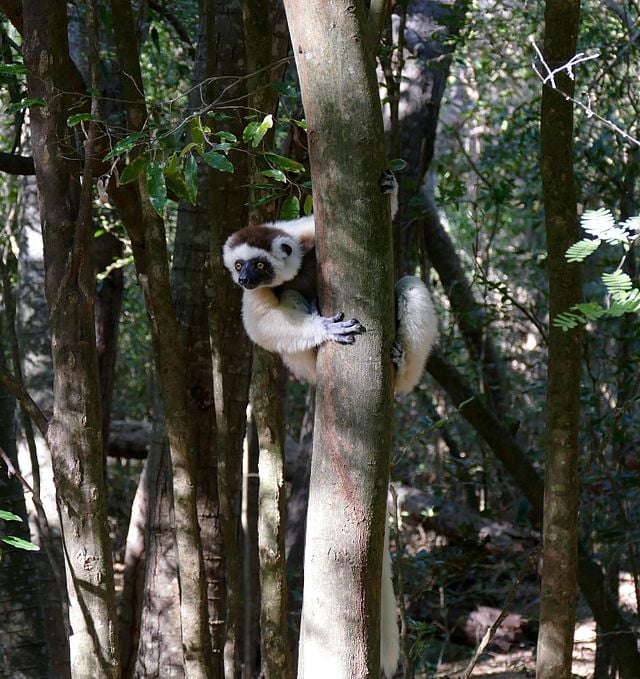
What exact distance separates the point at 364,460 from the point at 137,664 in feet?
8.81

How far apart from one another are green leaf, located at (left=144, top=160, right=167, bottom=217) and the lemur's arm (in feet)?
1.88

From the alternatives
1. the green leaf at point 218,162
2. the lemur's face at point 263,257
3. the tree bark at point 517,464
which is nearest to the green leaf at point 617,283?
the green leaf at point 218,162

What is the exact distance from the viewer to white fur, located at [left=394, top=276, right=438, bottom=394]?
316cm

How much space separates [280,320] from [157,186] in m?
0.88

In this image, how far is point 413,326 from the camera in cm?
315

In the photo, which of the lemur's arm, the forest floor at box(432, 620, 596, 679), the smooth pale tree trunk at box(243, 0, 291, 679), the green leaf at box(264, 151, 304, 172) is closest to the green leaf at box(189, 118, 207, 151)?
the green leaf at box(264, 151, 304, 172)

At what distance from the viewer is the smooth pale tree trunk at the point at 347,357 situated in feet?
5.91

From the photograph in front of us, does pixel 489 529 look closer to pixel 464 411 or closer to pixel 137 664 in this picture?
pixel 464 411

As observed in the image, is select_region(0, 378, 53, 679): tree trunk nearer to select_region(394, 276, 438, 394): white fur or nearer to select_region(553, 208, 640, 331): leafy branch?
select_region(394, 276, 438, 394): white fur

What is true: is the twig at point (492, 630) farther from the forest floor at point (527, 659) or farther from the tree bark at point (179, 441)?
the forest floor at point (527, 659)

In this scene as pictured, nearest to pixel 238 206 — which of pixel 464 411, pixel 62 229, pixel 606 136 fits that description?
pixel 62 229

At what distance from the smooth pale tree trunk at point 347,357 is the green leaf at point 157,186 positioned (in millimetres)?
669

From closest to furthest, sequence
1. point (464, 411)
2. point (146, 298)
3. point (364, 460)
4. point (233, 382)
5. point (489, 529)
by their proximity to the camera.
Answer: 1. point (364, 460)
2. point (146, 298)
3. point (233, 382)
4. point (464, 411)
5. point (489, 529)

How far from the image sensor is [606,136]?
6.12 meters
